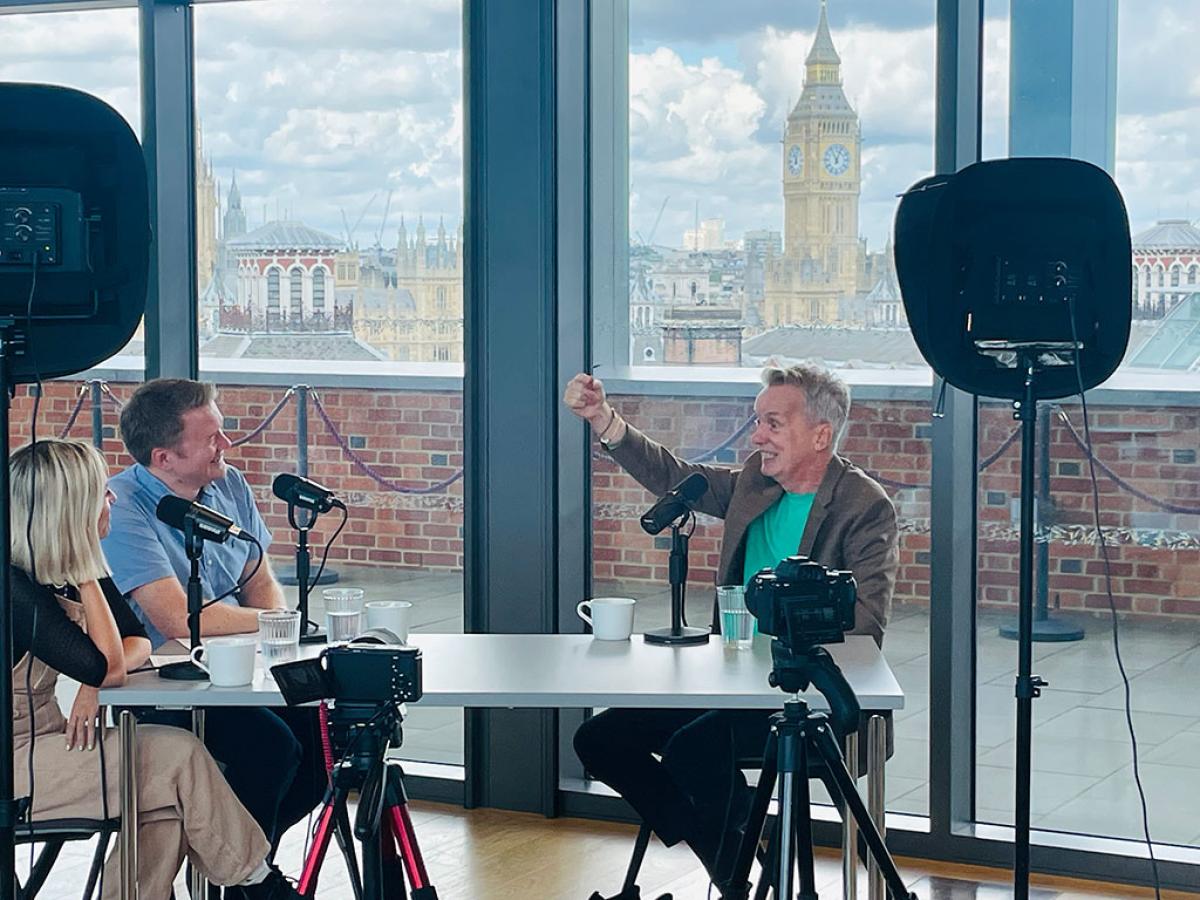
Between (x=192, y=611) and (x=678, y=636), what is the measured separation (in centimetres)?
100

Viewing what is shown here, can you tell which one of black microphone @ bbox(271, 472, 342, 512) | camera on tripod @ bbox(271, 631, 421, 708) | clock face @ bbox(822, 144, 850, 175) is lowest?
camera on tripod @ bbox(271, 631, 421, 708)

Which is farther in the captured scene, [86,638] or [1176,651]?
[1176,651]

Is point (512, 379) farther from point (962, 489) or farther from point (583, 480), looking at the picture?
point (962, 489)

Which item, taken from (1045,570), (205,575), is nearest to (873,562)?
(1045,570)

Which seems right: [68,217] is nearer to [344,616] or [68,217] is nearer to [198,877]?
[344,616]

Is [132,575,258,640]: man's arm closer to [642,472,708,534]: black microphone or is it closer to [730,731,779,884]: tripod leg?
[642,472,708,534]: black microphone

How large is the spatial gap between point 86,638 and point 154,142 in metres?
2.33

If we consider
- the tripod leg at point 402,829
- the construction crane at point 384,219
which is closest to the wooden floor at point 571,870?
the tripod leg at point 402,829

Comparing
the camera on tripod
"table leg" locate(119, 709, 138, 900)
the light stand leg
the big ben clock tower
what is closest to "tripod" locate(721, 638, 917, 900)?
the light stand leg

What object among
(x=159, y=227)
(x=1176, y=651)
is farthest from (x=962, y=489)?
(x=159, y=227)

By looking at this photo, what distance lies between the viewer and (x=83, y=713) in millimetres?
3143

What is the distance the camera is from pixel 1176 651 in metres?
4.13

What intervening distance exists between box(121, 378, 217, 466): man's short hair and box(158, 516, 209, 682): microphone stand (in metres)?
0.52

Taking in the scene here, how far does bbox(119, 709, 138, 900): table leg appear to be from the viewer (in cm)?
307
